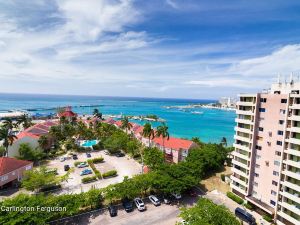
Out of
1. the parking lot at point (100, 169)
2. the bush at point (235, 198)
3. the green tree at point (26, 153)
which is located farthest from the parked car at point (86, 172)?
the bush at point (235, 198)

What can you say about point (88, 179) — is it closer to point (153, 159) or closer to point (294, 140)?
point (153, 159)

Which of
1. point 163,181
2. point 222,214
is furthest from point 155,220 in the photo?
point 222,214

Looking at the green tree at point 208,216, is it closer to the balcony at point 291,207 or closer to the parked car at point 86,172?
the balcony at point 291,207

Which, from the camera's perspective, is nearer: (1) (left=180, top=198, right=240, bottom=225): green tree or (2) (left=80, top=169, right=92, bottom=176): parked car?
(1) (left=180, top=198, right=240, bottom=225): green tree

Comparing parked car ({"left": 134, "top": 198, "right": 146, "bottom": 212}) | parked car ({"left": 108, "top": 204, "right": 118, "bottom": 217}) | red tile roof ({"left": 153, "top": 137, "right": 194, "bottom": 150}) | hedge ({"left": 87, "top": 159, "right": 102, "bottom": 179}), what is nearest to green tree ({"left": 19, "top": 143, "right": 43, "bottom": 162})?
hedge ({"left": 87, "top": 159, "right": 102, "bottom": 179})

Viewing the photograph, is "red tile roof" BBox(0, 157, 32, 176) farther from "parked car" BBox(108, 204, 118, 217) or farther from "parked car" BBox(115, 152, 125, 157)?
"parked car" BBox(115, 152, 125, 157)

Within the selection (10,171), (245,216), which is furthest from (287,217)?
(10,171)
